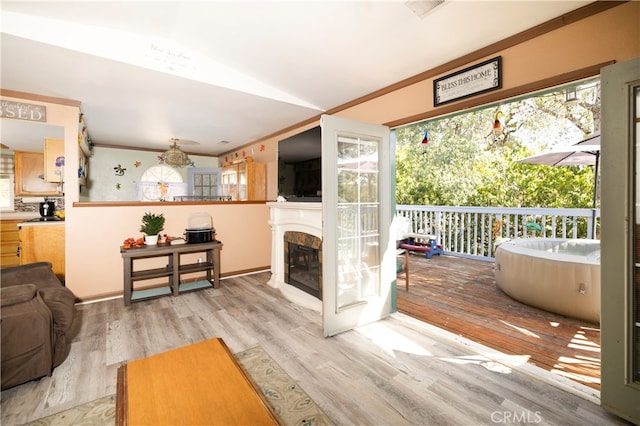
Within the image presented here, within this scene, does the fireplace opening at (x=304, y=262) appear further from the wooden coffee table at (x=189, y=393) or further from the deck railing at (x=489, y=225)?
the deck railing at (x=489, y=225)

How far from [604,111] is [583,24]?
62cm

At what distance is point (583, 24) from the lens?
1700 millimetres

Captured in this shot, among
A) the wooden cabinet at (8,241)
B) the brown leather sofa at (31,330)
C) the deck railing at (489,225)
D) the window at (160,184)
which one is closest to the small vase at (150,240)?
the brown leather sofa at (31,330)

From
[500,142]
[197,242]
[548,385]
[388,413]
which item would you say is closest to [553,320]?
[548,385]

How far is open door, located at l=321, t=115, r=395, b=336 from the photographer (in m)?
2.44

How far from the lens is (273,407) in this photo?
1.61 meters

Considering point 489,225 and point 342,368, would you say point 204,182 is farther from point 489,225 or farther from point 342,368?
point 489,225

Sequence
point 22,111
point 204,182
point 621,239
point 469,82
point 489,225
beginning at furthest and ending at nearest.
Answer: point 204,182 → point 489,225 → point 22,111 → point 469,82 → point 621,239

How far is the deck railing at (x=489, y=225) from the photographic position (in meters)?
4.26

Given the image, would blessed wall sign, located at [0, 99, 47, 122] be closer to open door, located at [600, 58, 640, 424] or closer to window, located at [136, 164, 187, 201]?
window, located at [136, 164, 187, 201]

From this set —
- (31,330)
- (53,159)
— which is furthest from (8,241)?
(31,330)

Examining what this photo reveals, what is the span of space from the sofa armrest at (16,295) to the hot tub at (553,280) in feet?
14.7

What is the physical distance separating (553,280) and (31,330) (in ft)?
14.6

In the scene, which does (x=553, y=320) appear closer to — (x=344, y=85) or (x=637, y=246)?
(x=637, y=246)
